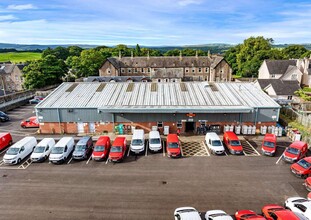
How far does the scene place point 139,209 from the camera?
1503cm

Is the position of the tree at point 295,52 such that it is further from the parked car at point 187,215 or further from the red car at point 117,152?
the parked car at point 187,215

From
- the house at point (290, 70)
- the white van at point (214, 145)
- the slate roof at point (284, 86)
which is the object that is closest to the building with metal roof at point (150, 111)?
the white van at point (214, 145)

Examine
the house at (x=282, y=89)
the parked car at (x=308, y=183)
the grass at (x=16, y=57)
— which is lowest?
the parked car at (x=308, y=183)

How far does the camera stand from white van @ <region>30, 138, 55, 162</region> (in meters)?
21.7

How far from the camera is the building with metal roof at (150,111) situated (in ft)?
91.4

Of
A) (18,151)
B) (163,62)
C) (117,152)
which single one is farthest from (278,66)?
(18,151)

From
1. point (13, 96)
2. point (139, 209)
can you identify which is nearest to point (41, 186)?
point (139, 209)

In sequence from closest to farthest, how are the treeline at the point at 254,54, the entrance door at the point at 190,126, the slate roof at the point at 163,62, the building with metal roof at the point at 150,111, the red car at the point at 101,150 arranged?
the red car at the point at 101,150 → the building with metal roof at the point at 150,111 → the entrance door at the point at 190,126 → the slate roof at the point at 163,62 → the treeline at the point at 254,54

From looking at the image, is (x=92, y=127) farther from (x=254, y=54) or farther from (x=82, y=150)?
(x=254, y=54)

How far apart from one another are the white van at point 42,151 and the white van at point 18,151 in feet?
4.34

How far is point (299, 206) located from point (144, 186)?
1101 cm

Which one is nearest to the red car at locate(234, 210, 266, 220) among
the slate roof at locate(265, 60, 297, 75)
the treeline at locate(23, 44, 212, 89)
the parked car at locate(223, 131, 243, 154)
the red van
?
the parked car at locate(223, 131, 243, 154)

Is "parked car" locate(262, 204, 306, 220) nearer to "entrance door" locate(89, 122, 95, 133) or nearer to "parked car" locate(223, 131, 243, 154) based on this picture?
"parked car" locate(223, 131, 243, 154)

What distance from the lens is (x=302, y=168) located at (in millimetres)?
18688
